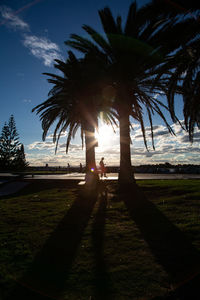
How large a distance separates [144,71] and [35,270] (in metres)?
11.1

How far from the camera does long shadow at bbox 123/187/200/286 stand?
323cm

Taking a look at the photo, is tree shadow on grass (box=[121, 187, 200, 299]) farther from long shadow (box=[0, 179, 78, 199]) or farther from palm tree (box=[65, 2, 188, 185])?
long shadow (box=[0, 179, 78, 199])

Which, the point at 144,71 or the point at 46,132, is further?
the point at 46,132

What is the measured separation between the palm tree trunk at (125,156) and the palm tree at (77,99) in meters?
2.59

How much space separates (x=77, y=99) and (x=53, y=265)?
13.8 metres

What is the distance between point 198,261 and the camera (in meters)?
3.47

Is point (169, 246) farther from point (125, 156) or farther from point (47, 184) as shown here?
point (47, 184)

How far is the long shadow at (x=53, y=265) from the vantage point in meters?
2.81

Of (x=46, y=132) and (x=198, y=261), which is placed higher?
(x=46, y=132)

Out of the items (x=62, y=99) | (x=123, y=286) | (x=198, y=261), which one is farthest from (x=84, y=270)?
(x=62, y=99)

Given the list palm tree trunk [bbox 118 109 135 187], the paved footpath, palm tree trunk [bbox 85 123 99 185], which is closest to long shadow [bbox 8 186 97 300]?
palm tree trunk [bbox 118 109 135 187]

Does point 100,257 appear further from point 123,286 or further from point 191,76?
point 191,76

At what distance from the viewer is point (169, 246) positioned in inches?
164

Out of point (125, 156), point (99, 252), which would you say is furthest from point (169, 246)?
point (125, 156)
